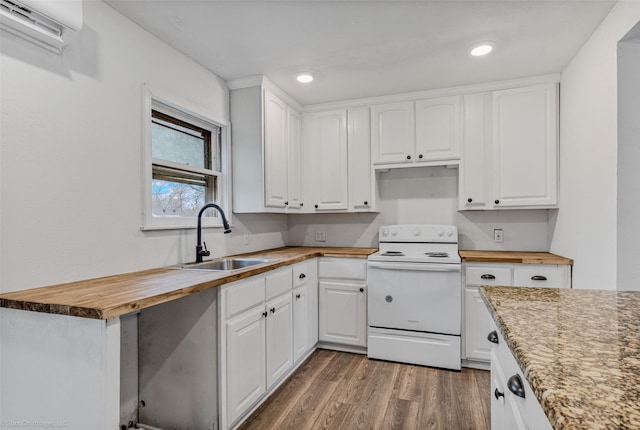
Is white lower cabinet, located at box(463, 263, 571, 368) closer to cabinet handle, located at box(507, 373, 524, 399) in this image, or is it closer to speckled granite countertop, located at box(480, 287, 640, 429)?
speckled granite countertop, located at box(480, 287, 640, 429)

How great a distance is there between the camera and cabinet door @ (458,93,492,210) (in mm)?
2867

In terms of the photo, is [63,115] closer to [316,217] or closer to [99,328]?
[99,328]

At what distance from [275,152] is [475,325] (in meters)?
2.12

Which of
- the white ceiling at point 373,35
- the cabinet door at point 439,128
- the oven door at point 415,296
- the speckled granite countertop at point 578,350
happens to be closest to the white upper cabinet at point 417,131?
the cabinet door at point 439,128

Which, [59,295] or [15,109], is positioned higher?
[15,109]

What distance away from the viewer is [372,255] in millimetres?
2857

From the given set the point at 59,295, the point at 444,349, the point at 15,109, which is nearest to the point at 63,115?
the point at 15,109

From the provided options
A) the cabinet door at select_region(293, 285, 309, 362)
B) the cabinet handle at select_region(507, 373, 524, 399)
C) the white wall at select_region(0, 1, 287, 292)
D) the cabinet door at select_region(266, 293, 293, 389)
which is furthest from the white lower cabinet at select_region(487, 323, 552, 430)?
the white wall at select_region(0, 1, 287, 292)

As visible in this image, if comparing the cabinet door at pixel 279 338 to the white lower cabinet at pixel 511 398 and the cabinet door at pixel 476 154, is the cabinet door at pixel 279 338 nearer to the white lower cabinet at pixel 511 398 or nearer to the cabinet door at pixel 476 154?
the white lower cabinet at pixel 511 398

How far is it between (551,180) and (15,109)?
3.35 meters

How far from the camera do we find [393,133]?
123 inches

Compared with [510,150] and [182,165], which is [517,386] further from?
[510,150]

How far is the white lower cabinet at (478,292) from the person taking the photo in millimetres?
2510

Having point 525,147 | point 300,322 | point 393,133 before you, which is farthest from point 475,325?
point 393,133
